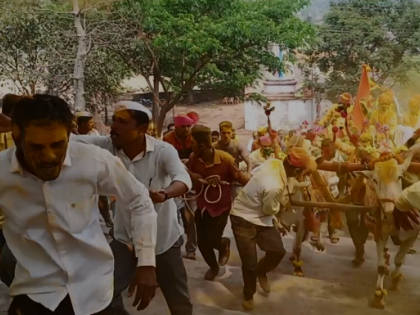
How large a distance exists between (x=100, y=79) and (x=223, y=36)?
48.7 inches

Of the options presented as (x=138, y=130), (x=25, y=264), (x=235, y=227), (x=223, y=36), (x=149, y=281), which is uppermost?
(x=223, y=36)

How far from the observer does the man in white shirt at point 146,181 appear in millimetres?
2361

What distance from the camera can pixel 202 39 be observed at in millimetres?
5254

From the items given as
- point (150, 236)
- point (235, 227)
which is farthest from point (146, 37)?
point (150, 236)

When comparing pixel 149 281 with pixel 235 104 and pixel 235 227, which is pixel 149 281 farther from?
pixel 235 104

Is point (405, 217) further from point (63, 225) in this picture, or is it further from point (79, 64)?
point (79, 64)

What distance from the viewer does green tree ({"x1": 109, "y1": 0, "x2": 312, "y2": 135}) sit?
5.21 meters

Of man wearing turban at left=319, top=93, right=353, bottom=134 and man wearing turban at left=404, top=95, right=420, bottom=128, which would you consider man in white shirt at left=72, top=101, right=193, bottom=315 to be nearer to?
man wearing turban at left=319, top=93, right=353, bottom=134

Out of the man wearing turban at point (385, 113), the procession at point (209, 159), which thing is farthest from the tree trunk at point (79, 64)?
the man wearing turban at point (385, 113)

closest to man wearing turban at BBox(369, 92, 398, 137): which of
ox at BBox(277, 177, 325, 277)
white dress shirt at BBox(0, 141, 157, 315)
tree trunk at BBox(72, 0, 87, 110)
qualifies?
ox at BBox(277, 177, 325, 277)

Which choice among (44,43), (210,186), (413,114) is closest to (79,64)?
(44,43)

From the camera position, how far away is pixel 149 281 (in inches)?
63.2

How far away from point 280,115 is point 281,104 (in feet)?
0.36

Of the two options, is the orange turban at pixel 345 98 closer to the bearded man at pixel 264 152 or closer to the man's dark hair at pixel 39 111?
the bearded man at pixel 264 152
